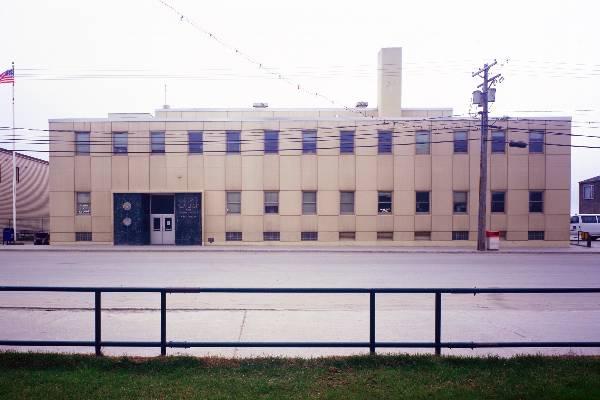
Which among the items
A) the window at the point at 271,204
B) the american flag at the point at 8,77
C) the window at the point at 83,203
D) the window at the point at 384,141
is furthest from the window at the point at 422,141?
the american flag at the point at 8,77

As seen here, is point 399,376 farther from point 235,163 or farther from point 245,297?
point 235,163

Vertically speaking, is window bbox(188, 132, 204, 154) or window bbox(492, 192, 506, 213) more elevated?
window bbox(188, 132, 204, 154)

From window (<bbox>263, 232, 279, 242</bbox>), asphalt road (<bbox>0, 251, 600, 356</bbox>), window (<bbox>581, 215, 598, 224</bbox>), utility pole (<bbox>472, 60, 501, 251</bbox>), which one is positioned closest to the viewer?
asphalt road (<bbox>0, 251, 600, 356</bbox>)

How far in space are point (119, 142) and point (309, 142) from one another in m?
14.0

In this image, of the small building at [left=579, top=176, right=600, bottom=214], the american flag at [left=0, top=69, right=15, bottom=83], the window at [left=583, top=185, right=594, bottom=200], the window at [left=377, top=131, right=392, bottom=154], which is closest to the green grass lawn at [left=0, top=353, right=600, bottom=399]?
the window at [left=377, top=131, right=392, bottom=154]

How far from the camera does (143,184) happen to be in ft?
108

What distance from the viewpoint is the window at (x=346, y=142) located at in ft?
109

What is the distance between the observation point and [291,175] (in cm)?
3306

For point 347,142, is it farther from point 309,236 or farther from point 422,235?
point 422,235

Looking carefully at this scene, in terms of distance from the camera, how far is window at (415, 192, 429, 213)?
33.2m

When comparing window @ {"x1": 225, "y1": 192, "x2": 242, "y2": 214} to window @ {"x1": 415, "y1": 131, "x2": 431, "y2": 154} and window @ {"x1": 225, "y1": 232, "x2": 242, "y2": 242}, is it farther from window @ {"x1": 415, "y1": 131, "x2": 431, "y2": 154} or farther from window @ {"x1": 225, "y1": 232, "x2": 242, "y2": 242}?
window @ {"x1": 415, "y1": 131, "x2": 431, "y2": 154}

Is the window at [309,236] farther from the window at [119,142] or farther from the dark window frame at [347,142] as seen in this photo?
the window at [119,142]

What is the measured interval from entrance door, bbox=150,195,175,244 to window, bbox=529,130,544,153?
26984 mm

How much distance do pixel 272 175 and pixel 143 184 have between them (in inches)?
374
